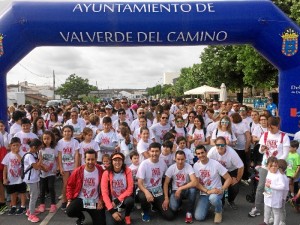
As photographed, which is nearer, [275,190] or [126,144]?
[275,190]

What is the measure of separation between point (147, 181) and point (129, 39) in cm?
335

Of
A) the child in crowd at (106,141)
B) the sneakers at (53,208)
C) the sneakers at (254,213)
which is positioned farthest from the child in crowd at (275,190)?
the sneakers at (53,208)

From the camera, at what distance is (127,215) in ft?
18.8

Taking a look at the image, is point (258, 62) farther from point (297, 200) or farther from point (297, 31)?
point (297, 200)

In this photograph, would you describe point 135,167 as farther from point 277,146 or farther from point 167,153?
point 277,146

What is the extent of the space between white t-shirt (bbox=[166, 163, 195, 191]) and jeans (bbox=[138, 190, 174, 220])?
1.15ft

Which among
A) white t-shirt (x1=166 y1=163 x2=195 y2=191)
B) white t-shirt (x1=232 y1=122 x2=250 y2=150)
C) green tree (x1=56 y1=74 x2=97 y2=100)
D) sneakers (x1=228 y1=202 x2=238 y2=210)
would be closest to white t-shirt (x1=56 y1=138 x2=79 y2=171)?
white t-shirt (x1=166 y1=163 x2=195 y2=191)

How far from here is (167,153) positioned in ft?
21.2

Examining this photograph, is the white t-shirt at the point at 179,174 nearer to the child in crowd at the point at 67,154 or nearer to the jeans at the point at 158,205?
the jeans at the point at 158,205

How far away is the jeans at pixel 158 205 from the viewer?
229 inches

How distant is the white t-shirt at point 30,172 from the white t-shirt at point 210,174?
2.83m

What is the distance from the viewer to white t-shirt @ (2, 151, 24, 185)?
616 centimetres

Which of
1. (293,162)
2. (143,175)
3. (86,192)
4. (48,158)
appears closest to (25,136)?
(48,158)

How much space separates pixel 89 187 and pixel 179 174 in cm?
159
